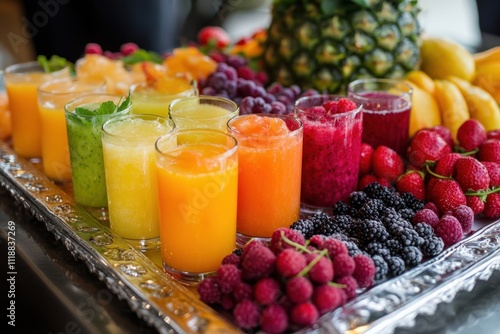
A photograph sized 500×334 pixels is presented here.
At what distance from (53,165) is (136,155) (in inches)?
20.1

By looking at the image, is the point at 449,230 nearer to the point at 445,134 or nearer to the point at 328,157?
the point at 328,157

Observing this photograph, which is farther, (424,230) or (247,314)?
(424,230)

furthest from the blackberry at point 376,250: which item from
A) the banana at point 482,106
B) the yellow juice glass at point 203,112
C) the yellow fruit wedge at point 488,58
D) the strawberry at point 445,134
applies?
the yellow fruit wedge at point 488,58

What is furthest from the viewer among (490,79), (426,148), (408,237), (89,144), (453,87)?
(490,79)

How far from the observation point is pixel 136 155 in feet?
4.33

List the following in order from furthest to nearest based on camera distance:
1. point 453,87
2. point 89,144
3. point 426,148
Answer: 1. point 453,87
2. point 426,148
3. point 89,144

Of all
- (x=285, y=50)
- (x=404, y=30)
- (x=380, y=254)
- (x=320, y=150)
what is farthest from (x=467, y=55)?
(x=380, y=254)

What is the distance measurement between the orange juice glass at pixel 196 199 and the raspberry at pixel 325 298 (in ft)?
0.85

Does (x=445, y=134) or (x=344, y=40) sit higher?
(x=344, y=40)

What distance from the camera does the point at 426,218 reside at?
134 centimetres

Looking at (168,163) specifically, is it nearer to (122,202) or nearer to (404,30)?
(122,202)

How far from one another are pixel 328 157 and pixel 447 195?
11.6 inches

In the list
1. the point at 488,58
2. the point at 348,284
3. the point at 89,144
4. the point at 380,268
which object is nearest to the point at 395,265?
the point at 380,268

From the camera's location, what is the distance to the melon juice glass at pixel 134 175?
132cm
